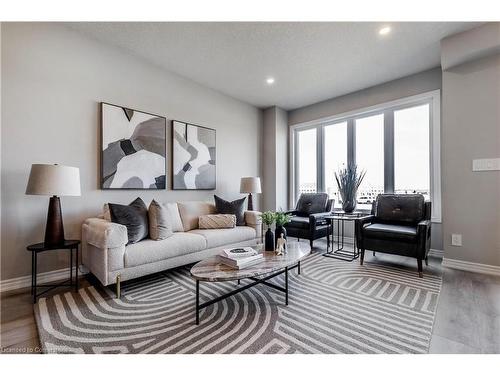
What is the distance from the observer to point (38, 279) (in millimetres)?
2359

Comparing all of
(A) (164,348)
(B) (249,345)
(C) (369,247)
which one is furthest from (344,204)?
(A) (164,348)

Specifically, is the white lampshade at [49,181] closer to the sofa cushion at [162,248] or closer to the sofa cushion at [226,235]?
the sofa cushion at [162,248]

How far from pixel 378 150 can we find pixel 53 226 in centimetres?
454

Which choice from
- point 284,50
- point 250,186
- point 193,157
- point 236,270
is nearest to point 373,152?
point 250,186

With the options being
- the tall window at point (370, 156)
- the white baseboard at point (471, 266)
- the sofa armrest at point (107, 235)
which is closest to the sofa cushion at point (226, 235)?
the sofa armrest at point (107, 235)

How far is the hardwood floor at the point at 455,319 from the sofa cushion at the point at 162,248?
2.26ft

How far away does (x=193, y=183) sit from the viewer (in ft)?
12.2

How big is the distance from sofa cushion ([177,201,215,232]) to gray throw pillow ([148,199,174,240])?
0.57m

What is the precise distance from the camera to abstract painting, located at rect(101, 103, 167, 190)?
2797 millimetres

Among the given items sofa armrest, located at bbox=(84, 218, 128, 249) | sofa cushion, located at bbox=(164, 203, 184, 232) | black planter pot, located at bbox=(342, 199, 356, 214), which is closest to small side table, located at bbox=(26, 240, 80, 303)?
A: sofa armrest, located at bbox=(84, 218, 128, 249)

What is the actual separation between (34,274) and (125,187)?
1202mm

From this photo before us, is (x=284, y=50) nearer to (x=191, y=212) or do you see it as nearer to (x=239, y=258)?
(x=191, y=212)
